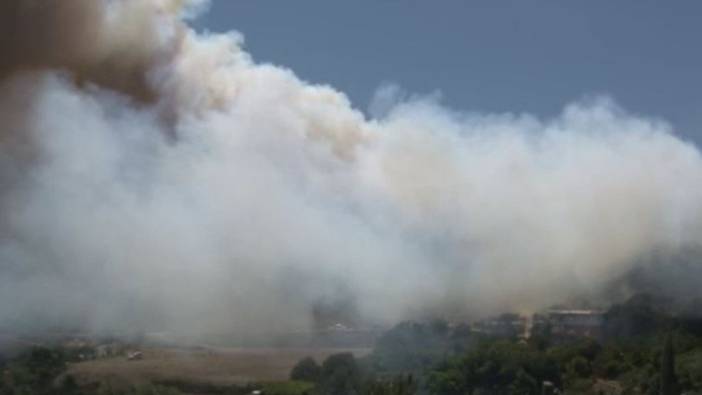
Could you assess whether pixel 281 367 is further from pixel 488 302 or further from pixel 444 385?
pixel 488 302

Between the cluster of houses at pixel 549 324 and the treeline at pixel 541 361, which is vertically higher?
the cluster of houses at pixel 549 324

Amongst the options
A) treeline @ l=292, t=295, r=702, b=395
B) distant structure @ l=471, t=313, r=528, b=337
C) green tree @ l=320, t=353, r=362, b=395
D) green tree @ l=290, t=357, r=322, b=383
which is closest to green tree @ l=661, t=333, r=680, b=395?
treeline @ l=292, t=295, r=702, b=395

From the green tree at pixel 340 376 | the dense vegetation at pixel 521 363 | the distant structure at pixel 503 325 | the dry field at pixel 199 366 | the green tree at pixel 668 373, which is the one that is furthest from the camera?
the distant structure at pixel 503 325

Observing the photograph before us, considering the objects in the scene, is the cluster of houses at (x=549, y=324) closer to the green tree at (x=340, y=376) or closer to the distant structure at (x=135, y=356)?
the green tree at (x=340, y=376)

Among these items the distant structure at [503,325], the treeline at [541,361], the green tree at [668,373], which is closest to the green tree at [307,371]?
the treeline at [541,361]

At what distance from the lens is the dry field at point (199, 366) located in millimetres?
16312

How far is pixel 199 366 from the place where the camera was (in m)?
17.2

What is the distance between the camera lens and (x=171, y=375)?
55.2 feet

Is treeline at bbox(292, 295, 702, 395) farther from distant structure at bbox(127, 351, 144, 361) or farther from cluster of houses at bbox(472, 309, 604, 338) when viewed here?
distant structure at bbox(127, 351, 144, 361)

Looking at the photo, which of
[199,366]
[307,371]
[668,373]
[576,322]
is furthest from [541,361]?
[199,366]

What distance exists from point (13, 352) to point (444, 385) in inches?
348

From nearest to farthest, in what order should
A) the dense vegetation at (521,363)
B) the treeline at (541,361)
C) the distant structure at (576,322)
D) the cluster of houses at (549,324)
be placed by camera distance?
the dense vegetation at (521,363), the treeline at (541,361), the cluster of houses at (549,324), the distant structure at (576,322)

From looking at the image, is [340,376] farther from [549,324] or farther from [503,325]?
[549,324]

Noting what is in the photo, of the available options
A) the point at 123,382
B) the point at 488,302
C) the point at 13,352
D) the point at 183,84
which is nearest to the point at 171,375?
the point at 123,382
